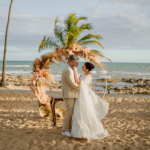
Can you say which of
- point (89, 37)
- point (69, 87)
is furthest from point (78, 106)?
point (89, 37)

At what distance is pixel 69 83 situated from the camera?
4414mm

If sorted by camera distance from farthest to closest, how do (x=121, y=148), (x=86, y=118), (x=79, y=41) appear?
(x=79, y=41), (x=86, y=118), (x=121, y=148)

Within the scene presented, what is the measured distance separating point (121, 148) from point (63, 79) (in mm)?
2013

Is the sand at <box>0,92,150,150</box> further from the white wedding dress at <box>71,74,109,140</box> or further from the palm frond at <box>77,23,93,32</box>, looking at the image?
the palm frond at <box>77,23,93,32</box>

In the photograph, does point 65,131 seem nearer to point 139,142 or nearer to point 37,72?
point 139,142

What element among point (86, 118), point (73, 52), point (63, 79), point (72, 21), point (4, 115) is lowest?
point (4, 115)

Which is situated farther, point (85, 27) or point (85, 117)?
point (85, 27)

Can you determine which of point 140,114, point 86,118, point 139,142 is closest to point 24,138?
point 86,118

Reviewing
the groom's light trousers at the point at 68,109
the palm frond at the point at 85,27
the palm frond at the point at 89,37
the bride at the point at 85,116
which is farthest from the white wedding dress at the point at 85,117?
the palm frond at the point at 85,27

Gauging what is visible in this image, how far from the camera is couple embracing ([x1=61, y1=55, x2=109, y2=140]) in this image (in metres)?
4.39

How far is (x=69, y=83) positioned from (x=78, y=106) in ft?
1.98

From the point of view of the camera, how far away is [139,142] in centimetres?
450

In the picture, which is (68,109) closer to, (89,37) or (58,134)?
(58,134)

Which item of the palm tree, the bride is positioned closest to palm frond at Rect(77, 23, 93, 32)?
the palm tree
